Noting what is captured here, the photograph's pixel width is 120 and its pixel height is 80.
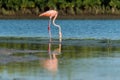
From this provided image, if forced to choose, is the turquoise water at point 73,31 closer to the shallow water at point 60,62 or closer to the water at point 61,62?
the water at point 61,62

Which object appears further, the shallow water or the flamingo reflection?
the flamingo reflection

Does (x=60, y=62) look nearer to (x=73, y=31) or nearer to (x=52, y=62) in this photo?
(x=52, y=62)

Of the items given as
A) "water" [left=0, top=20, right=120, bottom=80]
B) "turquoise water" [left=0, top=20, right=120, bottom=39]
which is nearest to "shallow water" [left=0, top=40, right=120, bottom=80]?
"water" [left=0, top=20, right=120, bottom=80]

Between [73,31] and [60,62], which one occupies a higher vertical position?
[60,62]

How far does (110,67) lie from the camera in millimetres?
18453

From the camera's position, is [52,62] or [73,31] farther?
[73,31]

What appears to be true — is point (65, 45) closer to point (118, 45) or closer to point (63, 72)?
point (118, 45)

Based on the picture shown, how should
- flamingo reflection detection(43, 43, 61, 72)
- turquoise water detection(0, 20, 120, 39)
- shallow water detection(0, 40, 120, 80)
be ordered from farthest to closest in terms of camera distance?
turquoise water detection(0, 20, 120, 39), flamingo reflection detection(43, 43, 61, 72), shallow water detection(0, 40, 120, 80)

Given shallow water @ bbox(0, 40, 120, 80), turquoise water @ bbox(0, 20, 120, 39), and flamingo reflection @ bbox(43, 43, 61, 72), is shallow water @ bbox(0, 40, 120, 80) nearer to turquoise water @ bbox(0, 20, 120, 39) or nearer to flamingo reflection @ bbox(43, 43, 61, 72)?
flamingo reflection @ bbox(43, 43, 61, 72)

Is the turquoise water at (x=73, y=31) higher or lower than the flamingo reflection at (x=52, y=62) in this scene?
lower

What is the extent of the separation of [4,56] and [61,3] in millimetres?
43268

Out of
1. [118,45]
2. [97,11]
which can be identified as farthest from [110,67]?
[97,11]

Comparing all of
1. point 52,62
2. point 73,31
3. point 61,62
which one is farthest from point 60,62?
point 73,31

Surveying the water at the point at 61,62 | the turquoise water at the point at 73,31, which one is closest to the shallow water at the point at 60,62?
the water at the point at 61,62
